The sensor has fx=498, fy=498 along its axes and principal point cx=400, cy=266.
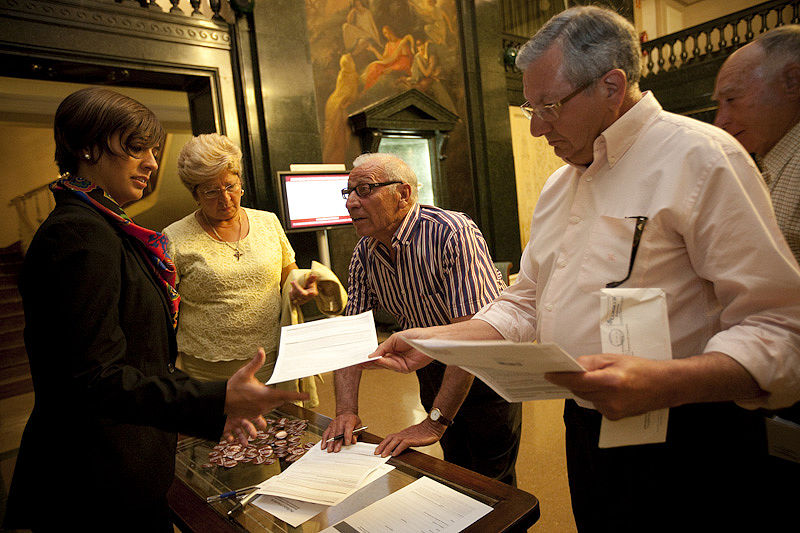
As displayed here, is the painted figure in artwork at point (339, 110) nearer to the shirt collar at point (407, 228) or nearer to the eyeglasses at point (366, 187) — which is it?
the eyeglasses at point (366, 187)

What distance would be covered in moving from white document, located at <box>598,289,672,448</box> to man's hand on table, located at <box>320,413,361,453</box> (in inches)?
38.8

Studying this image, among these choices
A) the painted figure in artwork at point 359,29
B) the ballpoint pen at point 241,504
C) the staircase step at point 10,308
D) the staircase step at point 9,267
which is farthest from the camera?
the painted figure in artwork at point 359,29

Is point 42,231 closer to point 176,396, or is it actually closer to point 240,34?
point 176,396

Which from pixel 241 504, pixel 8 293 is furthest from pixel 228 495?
pixel 8 293

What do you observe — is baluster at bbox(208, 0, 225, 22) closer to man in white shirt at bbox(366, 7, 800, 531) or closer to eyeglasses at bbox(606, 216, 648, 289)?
man in white shirt at bbox(366, 7, 800, 531)

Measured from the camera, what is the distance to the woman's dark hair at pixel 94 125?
4.36ft

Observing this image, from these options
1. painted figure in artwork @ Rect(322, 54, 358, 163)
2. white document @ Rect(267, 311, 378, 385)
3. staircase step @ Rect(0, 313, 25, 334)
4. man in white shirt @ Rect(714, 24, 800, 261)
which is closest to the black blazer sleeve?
white document @ Rect(267, 311, 378, 385)

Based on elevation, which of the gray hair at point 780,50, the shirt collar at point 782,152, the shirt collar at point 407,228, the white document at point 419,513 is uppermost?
the gray hair at point 780,50

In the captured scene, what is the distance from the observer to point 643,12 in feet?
44.9

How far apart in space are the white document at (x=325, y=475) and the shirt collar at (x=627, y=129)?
1136 mm

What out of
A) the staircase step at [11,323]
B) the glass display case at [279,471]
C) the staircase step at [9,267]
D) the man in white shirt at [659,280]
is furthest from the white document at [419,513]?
the staircase step at [9,267]

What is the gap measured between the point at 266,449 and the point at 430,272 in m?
0.94

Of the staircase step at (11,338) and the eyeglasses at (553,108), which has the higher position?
the eyeglasses at (553,108)

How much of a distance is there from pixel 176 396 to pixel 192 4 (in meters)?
5.69
